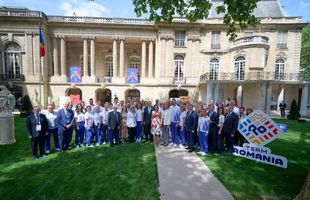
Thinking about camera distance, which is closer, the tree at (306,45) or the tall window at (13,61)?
the tall window at (13,61)

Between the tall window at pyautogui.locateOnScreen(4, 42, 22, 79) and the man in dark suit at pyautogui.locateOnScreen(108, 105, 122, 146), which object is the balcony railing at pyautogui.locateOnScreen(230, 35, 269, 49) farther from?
the tall window at pyautogui.locateOnScreen(4, 42, 22, 79)

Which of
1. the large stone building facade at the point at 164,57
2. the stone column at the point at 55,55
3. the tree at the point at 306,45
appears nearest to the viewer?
the large stone building facade at the point at 164,57

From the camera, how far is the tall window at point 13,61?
20.8 meters

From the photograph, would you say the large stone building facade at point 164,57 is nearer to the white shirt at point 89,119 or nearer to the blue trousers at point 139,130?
the blue trousers at point 139,130

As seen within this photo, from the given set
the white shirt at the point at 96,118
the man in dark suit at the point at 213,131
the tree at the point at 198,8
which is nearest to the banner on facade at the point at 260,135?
the man in dark suit at the point at 213,131

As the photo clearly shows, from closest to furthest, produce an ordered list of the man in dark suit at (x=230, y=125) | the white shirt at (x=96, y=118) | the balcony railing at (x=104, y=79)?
the man in dark suit at (x=230, y=125) → the white shirt at (x=96, y=118) → the balcony railing at (x=104, y=79)

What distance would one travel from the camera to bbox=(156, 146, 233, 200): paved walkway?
3.68 meters

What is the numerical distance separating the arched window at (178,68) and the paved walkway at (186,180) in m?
17.4

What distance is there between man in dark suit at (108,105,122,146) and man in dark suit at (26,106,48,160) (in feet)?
7.69

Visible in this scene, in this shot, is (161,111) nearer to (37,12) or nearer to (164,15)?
(164,15)

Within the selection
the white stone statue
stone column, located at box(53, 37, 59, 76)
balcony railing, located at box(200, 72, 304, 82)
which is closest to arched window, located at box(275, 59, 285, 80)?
balcony railing, located at box(200, 72, 304, 82)

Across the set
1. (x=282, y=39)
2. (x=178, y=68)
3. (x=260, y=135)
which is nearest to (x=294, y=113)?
(x=282, y=39)

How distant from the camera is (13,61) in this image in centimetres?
2105

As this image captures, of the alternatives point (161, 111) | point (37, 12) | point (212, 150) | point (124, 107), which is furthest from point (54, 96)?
point (212, 150)
